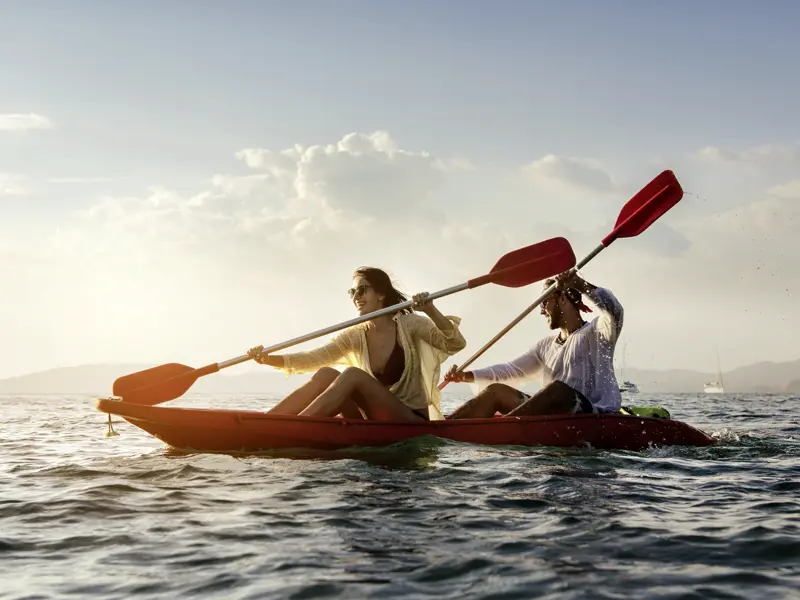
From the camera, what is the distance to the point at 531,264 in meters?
7.47

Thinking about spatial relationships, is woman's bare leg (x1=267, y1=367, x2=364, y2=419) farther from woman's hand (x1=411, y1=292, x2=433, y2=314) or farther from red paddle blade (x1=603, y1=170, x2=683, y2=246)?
red paddle blade (x1=603, y1=170, x2=683, y2=246)

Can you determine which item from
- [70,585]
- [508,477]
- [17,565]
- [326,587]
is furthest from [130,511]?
[508,477]

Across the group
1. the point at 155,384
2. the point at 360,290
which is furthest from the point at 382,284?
the point at 155,384

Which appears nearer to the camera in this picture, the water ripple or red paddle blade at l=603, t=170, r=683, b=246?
the water ripple

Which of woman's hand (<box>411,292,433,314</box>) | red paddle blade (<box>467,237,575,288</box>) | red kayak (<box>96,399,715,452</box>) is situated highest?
red paddle blade (<box>467,237,575,288</box>)

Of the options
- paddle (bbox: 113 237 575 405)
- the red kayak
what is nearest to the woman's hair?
paddle (bbox: 113 237 575 405)

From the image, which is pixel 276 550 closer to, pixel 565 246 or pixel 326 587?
pixel 326 587

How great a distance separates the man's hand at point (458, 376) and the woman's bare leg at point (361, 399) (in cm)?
154

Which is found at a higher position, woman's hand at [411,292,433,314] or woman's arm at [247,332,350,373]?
woman's hand at [411,292,433,314]

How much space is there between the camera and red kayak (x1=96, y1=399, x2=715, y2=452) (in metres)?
6.17

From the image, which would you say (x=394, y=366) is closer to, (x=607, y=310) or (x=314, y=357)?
(x=314, y=357)

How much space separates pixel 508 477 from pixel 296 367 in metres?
2.53

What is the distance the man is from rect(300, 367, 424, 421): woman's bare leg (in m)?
1.05

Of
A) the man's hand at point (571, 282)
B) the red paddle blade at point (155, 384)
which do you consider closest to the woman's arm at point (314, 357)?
the red paddle blade at point (155, 384)
